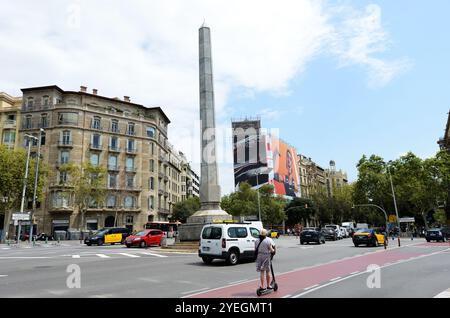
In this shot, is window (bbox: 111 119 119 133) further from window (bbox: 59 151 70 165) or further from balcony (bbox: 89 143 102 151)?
window (bbox: 59 151 70 165)

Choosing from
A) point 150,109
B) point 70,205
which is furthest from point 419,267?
point 150,109

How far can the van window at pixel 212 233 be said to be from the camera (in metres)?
14.9

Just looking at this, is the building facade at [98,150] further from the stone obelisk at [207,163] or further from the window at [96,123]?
the stone obelisk at [207,163]

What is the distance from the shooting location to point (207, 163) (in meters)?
25.3

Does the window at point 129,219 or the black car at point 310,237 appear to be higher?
the window at point 129,219

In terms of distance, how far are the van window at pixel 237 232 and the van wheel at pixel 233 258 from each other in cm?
69

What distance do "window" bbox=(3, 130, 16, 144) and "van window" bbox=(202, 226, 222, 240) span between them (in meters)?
53.5

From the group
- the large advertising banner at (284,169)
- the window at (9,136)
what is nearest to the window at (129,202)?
the window at (9,136)

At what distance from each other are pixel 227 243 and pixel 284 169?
247 feet

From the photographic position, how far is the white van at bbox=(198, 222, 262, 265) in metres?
14.7

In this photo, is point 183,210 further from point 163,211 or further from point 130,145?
point 130,145

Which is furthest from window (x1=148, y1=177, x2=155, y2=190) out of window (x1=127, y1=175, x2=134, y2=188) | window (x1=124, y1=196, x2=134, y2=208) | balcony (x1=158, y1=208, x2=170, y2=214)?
balcony (x1=158, y1=208, x2=170, y2=214)

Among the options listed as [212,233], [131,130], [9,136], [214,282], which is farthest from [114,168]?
[214,282]
